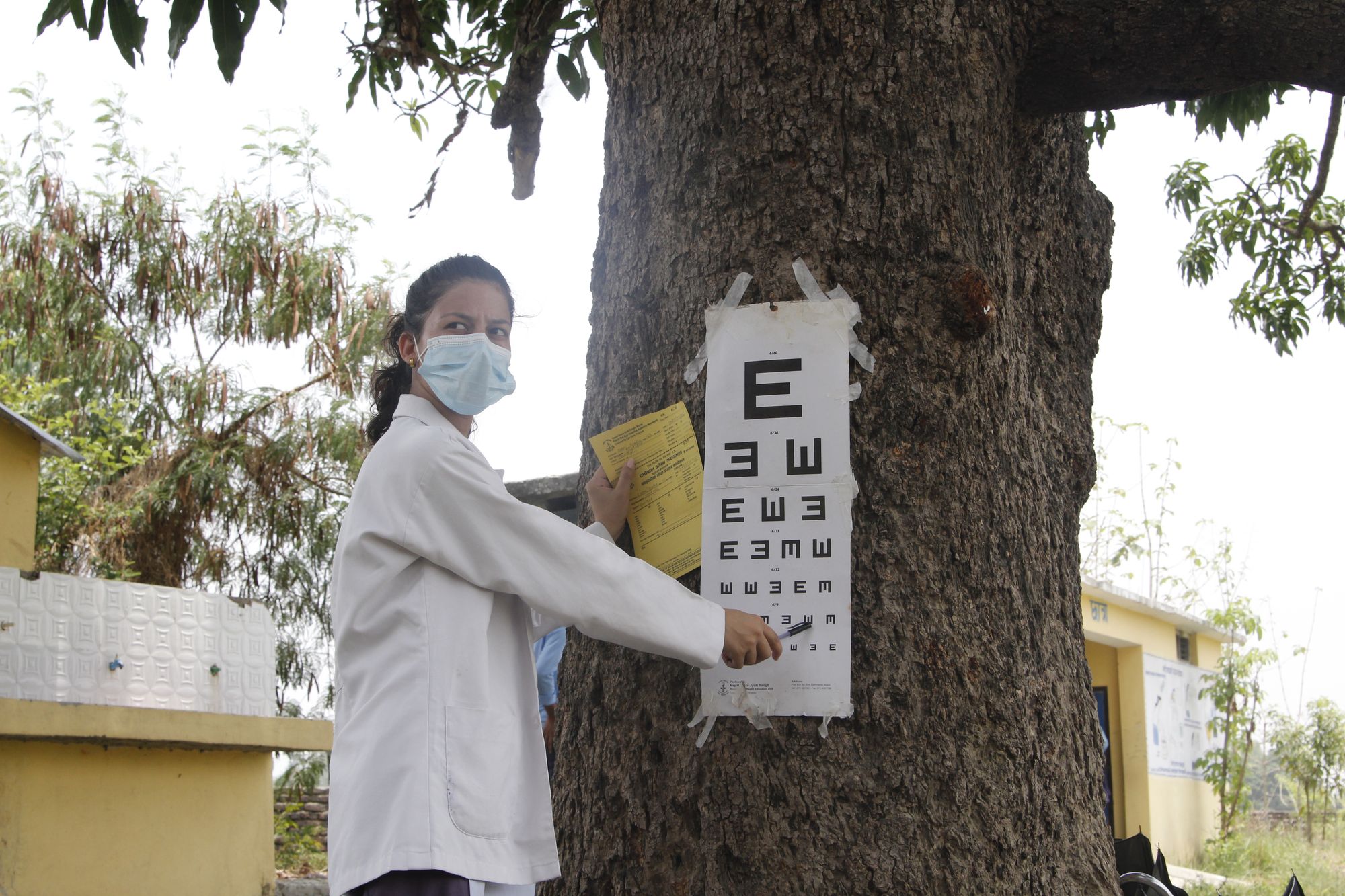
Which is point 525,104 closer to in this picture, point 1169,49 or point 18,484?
point 1169,49

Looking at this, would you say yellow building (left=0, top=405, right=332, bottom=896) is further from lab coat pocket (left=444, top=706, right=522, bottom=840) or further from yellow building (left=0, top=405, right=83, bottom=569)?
lab coat pocket (left=444, top=706, right=522, bottom=840)

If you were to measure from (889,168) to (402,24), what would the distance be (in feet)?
10.2

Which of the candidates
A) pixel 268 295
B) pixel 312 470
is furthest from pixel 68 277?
pixel 312 470

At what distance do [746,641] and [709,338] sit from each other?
1.97ft

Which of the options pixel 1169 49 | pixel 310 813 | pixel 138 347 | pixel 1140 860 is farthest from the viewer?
pixel 138 347

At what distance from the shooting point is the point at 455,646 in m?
2.17

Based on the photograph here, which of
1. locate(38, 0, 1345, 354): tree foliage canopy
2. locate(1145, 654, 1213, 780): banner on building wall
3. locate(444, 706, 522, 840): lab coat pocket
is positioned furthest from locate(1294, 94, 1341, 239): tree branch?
locate(1145, 654, 1213, 780): banner on building wall

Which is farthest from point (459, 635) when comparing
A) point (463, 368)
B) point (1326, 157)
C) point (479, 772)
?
point (1326, 157)

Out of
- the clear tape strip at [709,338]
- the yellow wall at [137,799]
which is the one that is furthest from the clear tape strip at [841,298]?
the yellow wall at [137,799]

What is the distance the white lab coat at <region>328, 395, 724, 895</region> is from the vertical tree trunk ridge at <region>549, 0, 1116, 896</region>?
0.74ft

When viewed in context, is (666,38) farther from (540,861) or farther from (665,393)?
(540,861)

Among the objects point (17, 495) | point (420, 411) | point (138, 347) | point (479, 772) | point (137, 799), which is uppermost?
point (138, 347)

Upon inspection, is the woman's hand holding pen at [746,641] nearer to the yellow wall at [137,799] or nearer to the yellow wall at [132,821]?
the yellow wall at [137,799]

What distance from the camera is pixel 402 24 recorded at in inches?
194
